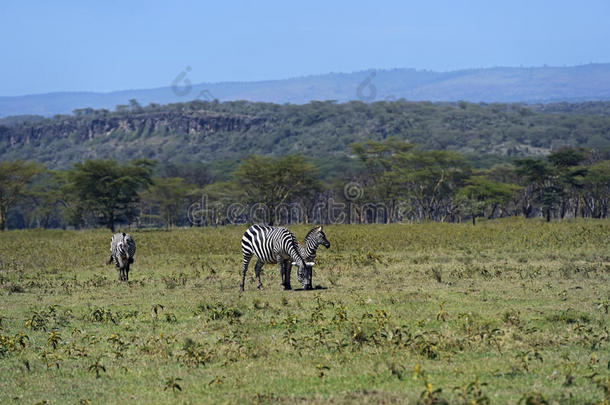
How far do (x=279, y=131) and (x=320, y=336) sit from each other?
15401cm

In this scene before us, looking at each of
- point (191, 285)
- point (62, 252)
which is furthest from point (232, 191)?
point (191, 285)

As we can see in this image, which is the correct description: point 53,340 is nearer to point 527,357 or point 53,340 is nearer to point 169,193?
point 527,357

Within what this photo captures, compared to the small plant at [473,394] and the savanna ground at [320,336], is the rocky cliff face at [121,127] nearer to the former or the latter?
the savanna ground at [320,336]

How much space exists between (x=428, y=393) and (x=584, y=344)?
3671mm

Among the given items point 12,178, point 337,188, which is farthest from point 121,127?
point 12,178

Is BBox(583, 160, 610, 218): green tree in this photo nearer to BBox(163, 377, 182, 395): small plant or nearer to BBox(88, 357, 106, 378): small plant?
BBox(88, 357, 106, 378): small plant

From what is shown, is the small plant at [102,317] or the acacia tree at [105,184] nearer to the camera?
the small plant at [102,317]

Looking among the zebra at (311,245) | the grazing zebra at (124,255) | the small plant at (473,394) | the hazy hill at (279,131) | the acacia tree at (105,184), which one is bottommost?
the small plant at (473,394)

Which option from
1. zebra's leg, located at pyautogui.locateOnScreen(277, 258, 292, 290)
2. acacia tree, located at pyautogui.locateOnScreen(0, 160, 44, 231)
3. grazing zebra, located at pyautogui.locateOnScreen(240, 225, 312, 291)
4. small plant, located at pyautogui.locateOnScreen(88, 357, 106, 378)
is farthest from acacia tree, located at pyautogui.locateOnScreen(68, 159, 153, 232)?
small plant, located at pyautogui.locateOnScreen(88, 357, 106, 378)

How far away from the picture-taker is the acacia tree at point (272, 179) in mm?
57438

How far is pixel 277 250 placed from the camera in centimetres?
1614

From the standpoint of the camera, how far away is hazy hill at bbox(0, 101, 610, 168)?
145m

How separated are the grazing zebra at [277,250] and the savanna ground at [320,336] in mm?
516

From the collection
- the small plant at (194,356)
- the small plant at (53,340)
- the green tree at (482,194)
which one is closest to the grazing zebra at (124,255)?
the small plant at (53,340)
